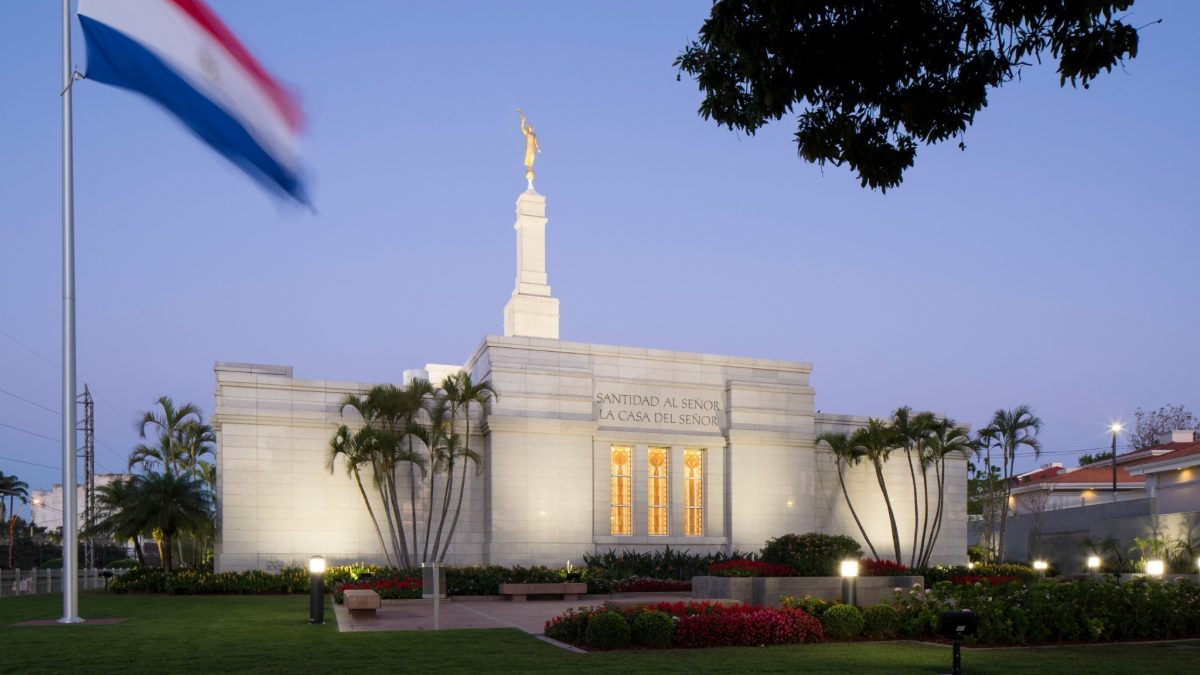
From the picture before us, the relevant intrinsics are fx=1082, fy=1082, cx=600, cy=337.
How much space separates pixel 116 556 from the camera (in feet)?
272

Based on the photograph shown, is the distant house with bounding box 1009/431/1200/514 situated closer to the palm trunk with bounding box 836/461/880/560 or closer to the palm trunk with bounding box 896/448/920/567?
the palm trunk with bounding box 896/448/920/567

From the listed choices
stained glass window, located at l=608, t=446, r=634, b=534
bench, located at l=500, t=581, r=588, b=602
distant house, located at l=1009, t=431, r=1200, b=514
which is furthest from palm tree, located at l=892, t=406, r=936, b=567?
bench, located at l=500, t=581, r=588, b=602

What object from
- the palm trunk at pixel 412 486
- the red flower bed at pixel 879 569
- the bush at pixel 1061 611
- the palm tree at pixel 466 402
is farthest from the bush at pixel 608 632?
the palm trunk at pixel 412 486

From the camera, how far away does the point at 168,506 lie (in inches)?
1236

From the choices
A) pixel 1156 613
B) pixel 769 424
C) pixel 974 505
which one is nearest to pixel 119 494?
pixel 769 424

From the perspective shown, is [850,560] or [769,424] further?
[769,424]

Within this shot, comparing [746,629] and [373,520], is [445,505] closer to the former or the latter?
[373,520]

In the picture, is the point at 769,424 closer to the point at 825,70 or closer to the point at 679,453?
the point at 679,453

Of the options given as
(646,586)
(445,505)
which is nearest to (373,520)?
(445,505)

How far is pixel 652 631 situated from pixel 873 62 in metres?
9.03

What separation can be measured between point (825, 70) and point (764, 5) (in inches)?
34.6

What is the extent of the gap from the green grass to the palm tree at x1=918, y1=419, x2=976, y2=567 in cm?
2145

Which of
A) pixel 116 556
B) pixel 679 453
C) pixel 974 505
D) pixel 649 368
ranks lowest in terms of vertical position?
pixel 116 556

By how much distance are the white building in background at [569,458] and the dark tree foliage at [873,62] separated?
80.6 ft
